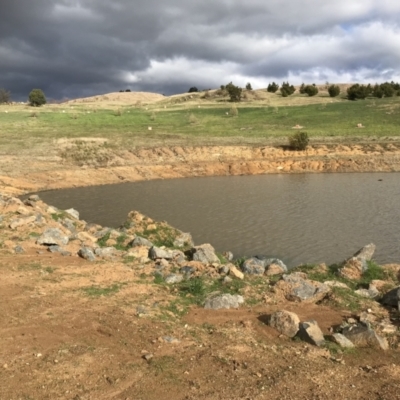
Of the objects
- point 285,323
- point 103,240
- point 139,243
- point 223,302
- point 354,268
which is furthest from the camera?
point 103,240

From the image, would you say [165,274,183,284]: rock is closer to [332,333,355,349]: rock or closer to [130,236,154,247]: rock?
[130,236,154,247]: rock

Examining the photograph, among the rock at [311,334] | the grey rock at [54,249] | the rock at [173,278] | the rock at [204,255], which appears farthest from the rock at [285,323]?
the grey rock at [54,249]

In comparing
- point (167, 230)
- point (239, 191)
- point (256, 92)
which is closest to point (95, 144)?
point (239, 191)

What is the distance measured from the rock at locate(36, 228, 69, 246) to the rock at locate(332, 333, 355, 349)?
819cm

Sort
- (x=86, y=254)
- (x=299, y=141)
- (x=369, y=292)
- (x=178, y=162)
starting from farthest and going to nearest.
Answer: (x=299, y=141)
(x=178, y=162)
(x=86, y=254)
(x=369, y=292)

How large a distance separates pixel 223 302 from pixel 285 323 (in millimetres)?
1562

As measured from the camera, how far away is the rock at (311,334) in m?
7.14

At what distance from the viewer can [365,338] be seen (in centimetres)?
715

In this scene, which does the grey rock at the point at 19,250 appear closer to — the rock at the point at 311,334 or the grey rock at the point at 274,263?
the grey rock at the point at 274,263

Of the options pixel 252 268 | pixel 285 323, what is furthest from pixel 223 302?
pixel 252 268

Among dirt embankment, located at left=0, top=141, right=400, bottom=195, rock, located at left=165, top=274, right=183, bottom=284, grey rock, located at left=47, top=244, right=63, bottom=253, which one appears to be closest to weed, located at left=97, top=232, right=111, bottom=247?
grey rock, located at left=47, top=244, right=63, bottom=253

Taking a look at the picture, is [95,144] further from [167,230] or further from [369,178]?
[167,230]

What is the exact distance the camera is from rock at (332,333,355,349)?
23.2ft

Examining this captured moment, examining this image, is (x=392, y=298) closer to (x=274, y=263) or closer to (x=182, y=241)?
(x=274, y=263)
